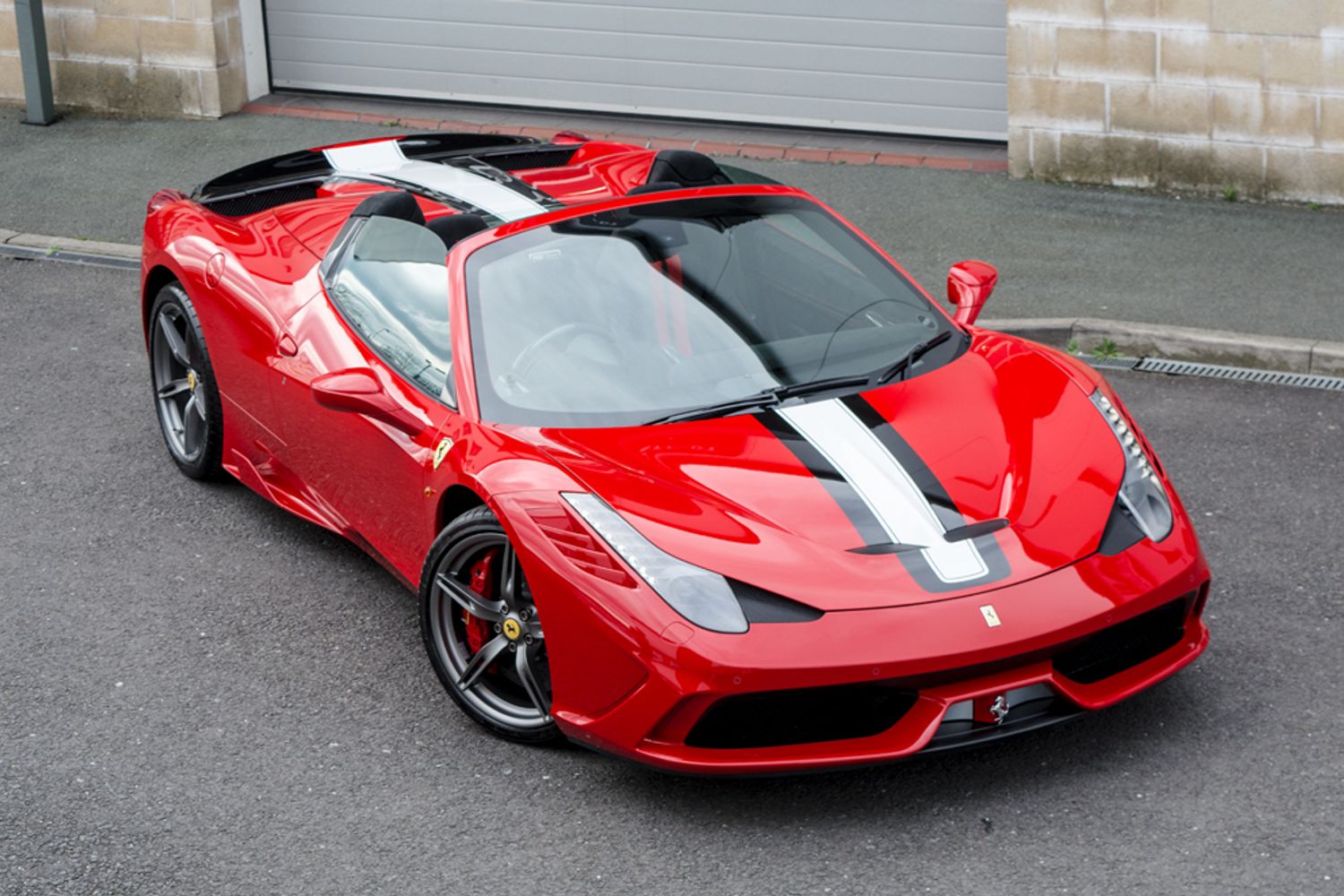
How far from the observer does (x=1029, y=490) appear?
457 cm

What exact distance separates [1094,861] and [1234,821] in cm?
41

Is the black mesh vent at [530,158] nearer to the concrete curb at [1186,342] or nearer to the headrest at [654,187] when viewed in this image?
the headrest at [654,187]

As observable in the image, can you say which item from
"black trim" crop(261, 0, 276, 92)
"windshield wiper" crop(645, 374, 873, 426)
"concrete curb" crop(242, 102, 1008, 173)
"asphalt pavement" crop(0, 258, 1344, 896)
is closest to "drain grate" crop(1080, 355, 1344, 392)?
"asphalt pavement" crop(0, 258, 1344, 896)

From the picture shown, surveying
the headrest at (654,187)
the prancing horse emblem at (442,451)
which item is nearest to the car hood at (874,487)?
the prancing horse emblem at (442,451)

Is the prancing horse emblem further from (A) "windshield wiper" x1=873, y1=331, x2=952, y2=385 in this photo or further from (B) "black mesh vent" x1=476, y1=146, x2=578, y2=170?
(B) "black mesh vent" x1=476, y1=146, x2=578, y2=170

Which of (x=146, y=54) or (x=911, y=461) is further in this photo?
(x=146, y=54)

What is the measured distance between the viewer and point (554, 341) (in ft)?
16.7

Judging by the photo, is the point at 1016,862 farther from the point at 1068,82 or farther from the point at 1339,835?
the point at 1068,82

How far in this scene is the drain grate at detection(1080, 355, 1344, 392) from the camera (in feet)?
24.6

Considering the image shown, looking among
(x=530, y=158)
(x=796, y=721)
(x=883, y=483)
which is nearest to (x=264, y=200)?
(x=530, y=158)

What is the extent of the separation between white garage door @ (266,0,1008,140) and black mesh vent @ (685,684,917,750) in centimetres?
758

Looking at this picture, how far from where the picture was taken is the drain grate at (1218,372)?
7500 mm

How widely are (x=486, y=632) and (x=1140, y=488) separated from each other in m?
1.83

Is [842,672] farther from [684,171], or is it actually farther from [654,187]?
[684,171]
